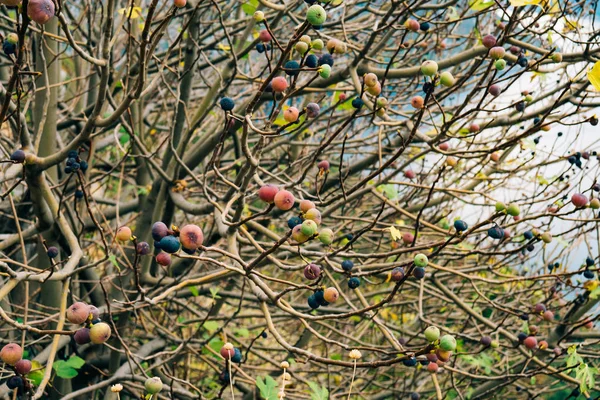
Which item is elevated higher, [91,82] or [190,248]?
[91,82]

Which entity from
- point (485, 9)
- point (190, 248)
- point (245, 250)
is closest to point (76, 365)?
point (245, 250)

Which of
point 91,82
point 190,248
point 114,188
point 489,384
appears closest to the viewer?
point 190,248

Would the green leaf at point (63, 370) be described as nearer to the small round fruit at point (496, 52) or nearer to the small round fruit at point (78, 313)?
the small round fruit at point (78, 313)

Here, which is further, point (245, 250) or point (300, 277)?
point (300, 277)

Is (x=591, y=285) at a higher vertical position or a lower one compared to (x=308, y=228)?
higher

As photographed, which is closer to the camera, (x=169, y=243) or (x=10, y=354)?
(x=169, y=243)

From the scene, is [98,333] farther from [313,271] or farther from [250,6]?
[250,6]

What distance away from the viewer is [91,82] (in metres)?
4.11

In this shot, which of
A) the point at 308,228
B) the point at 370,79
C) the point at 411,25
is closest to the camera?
the point at 308,228

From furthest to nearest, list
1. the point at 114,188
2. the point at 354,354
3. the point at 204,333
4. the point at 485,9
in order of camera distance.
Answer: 1. the point at 114,188
2. the point at 204,333
3. the point at 485,9
4. the point at 354,354

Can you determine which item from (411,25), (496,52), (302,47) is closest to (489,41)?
(496,52)

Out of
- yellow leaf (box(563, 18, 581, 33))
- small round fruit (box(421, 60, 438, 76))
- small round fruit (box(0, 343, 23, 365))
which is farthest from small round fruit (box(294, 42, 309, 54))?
yellow leaf (box(563, 18, 581, 33))

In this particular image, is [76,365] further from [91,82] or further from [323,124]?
[323,124]

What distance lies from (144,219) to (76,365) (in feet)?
3.53
